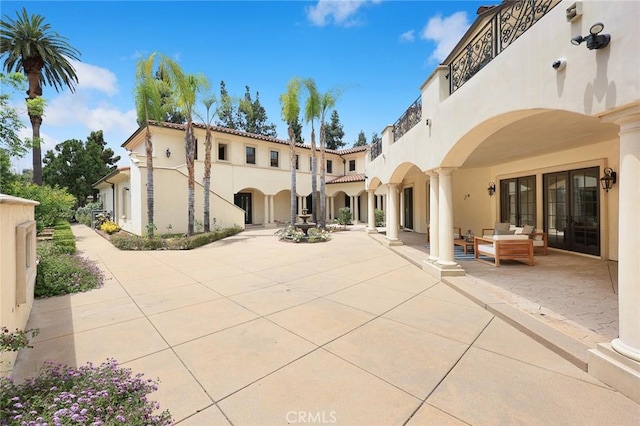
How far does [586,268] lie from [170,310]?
386 inches

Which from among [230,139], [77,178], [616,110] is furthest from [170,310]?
[77,178]

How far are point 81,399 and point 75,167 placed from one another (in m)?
39.4

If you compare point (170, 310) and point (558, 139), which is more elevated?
point (558, 139)

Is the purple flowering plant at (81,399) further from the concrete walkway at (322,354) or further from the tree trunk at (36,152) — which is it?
the tree trunk at (36,152)

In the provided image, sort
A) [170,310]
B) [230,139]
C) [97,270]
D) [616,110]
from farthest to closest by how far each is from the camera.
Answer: [230,139]
[97,270]
[170,310]
[616,110]

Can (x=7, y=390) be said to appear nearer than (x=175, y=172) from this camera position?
Yes

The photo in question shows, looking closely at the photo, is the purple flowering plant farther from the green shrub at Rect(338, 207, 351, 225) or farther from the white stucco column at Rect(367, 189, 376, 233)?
the green shrub at Rect(338, 207, 351, 225)

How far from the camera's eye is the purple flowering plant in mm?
2148

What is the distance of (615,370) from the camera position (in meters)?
2.71

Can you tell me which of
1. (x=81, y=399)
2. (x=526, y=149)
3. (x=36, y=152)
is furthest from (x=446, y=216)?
(x=36, y=152)

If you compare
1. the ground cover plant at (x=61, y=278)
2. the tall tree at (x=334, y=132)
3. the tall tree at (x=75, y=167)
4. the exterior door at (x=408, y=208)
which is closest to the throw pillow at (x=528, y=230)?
the exterior door at (x=408, y=208)

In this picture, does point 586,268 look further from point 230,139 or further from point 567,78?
point 230,139

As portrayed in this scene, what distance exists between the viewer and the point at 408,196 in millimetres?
17875

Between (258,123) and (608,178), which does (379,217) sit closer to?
(608,178)
